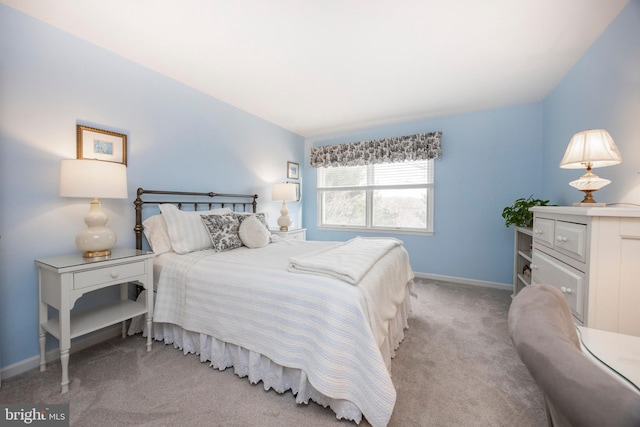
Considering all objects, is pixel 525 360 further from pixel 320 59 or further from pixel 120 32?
pixel 120 32

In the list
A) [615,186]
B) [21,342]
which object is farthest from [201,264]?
[615,186]

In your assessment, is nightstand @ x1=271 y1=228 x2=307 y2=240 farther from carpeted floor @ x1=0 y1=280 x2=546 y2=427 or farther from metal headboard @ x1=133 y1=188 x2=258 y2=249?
carpeted floor @ x1=0 y1=280 x2=546 y2=427

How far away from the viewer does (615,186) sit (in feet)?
6.01

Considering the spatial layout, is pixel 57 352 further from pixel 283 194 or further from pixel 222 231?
pixel 283 194

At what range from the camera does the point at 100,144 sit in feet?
7.14

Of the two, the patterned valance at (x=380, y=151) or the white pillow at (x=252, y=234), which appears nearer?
the white pillow at (x=252, y=234)

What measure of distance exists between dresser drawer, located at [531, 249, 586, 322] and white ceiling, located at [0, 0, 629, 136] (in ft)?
5.56

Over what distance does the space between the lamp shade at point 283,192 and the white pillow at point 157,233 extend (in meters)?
1.69

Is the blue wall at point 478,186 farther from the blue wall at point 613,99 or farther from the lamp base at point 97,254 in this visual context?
the lamp base at point 97,254

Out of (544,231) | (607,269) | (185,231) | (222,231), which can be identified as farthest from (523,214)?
(185,231)

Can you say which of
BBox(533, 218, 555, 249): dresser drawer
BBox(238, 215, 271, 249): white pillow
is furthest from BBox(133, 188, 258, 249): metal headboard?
BBox(533, 218, 555, 249): dresser drawer

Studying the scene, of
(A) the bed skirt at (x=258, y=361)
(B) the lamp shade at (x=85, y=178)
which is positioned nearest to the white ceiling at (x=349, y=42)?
(B) the lamp shade at (x=85, y=178)

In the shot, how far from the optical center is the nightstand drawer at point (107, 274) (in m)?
1.68

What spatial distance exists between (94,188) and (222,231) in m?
1.04
